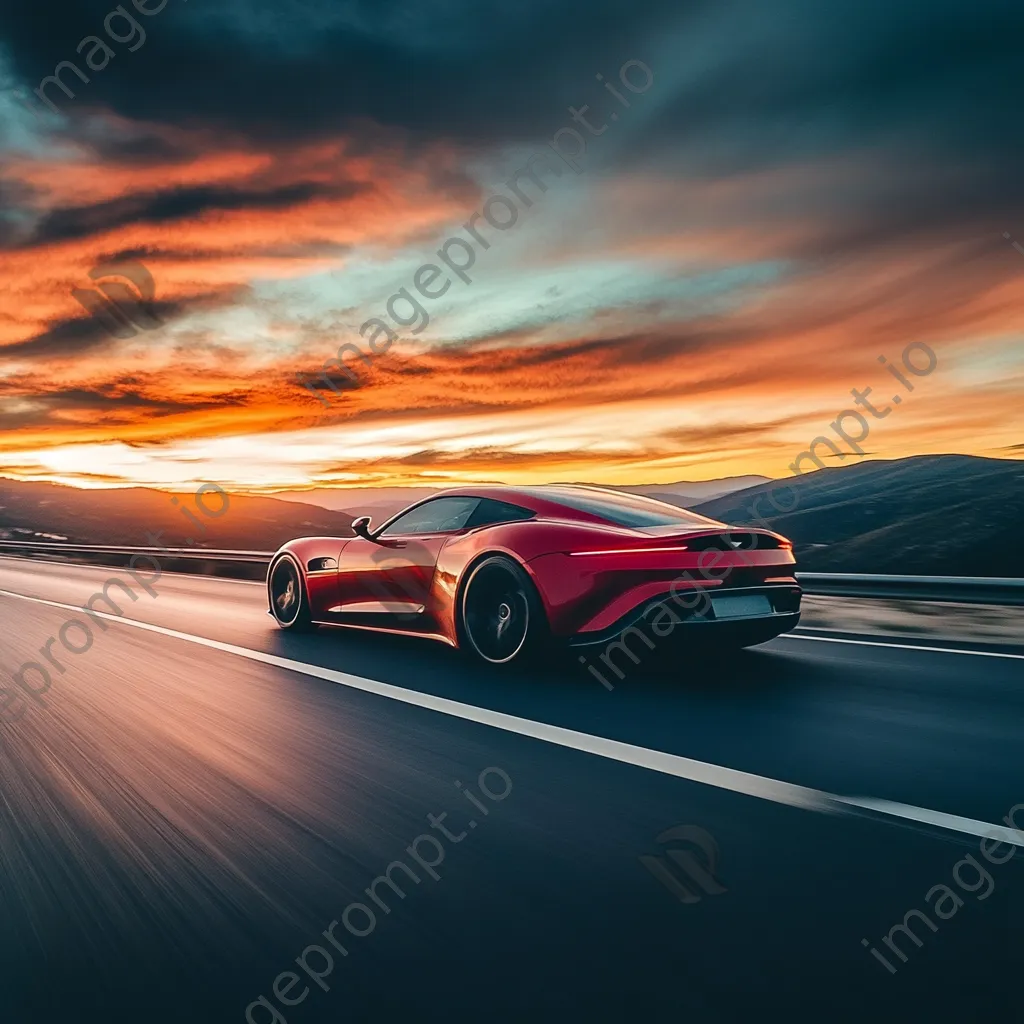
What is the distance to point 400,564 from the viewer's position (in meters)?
7.50

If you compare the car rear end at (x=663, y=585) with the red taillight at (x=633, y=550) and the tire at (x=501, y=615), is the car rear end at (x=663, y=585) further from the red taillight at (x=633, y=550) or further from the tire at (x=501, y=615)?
the tire at (x=501, y=615)

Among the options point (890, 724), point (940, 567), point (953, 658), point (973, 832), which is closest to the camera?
point (973, 832)

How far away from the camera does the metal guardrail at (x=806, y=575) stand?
334 inches

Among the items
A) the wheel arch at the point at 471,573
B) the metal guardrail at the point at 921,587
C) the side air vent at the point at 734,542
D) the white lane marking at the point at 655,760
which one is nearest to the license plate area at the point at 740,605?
the side air vent at the point at 734,542

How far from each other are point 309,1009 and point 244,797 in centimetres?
172

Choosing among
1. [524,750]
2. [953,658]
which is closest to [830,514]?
[953,658]

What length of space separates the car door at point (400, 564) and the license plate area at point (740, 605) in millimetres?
2026

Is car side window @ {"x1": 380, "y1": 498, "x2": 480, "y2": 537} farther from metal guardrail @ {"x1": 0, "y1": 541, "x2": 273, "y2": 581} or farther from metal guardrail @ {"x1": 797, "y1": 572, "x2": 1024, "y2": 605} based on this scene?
metal guardrail @ {"x1": 0, "y1": 541, "x2": 273, "y2": 581}

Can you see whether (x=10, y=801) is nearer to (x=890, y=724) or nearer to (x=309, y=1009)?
(x=309, y=1009)

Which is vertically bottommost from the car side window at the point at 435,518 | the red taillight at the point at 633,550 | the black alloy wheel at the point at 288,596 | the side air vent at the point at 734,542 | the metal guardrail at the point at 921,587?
the black alloy wheel at the point at 288,596

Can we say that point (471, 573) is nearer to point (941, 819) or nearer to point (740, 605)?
point (740, 605)

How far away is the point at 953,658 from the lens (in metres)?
7.11

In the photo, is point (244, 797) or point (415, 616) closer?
point (244, 797)

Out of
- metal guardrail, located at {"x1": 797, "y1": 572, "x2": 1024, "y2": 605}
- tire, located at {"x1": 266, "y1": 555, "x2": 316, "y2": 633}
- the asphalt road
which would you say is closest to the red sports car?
the asphalt road
